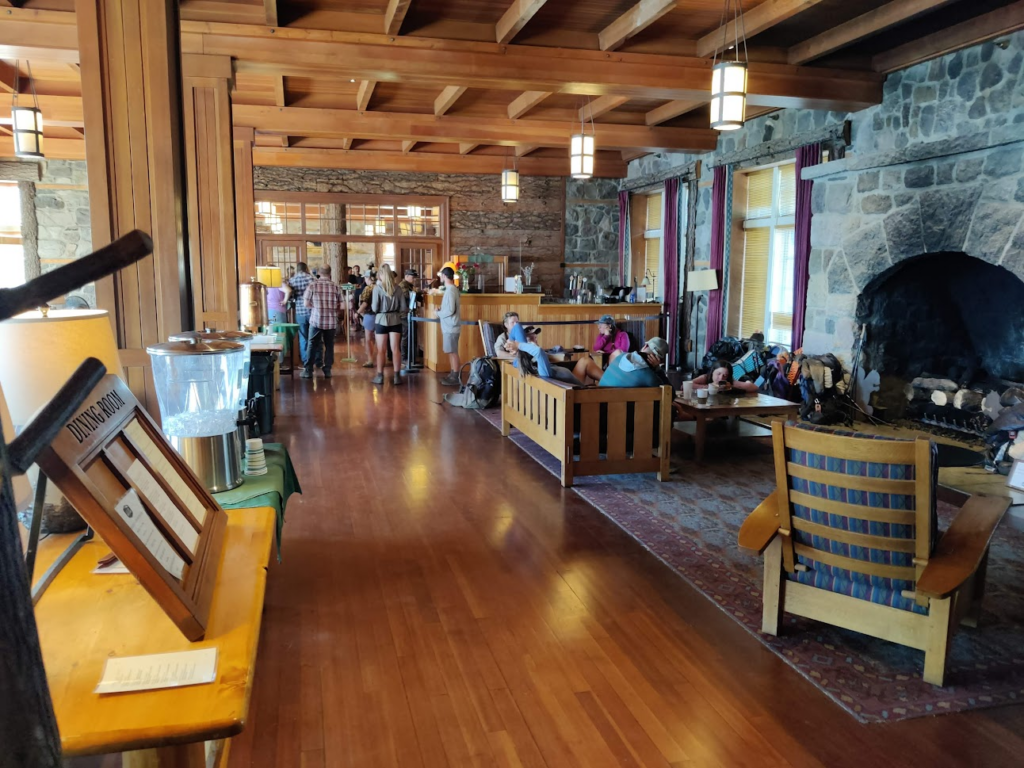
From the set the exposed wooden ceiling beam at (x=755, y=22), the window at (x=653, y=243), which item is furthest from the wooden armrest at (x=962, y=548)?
the window at (x=653, y=243)

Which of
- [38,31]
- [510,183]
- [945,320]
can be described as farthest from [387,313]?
[945,320]

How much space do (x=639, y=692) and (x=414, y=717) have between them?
2.55ft

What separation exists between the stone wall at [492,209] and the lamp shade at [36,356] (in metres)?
10.6

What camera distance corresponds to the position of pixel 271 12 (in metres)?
5.02

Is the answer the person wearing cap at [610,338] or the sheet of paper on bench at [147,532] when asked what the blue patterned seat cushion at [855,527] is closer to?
the sheet of paper on bench at [147,532]

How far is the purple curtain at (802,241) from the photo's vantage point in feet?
24.4

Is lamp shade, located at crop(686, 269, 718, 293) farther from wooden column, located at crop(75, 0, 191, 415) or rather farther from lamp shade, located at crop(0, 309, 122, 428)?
lamp shade, located at crop(0, 309, 122, 428)

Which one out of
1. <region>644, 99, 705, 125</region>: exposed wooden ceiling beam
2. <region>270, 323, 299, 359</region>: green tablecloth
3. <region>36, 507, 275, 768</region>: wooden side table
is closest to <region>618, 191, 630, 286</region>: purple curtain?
<region>644, 99, 705, 125</region>: exposed wooden ceiling beam

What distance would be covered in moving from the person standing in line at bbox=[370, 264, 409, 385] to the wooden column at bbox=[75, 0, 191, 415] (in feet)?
19.0

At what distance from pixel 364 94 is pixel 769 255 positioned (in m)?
4.91

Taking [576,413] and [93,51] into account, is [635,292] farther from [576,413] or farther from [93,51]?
[93,51]

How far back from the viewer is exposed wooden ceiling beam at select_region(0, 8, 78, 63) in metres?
4.84

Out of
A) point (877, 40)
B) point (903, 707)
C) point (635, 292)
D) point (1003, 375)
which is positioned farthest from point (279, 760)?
point (635, 292)

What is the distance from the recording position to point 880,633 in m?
2.68
